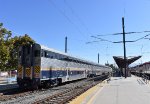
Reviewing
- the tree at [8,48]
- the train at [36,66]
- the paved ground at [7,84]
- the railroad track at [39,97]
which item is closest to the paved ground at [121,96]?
the railroad track at [39,97]

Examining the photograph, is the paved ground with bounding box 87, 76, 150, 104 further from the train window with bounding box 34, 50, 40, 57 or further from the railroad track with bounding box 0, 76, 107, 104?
the train window with bounding box 34, 50, 40, 57

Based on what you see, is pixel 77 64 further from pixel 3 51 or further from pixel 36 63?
pixel 36 63

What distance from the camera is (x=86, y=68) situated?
4634cm

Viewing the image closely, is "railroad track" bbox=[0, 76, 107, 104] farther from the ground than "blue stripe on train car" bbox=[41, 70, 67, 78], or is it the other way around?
"blue stripe on train car" bbox=[41, 70, 67, 78]

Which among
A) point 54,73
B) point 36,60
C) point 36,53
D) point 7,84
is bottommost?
point 7,84

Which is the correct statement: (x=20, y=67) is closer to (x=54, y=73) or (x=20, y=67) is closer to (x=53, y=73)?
(x=53, y=73)

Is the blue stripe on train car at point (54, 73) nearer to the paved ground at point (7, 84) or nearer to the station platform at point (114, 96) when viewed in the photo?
the station platform at point (114, 96)

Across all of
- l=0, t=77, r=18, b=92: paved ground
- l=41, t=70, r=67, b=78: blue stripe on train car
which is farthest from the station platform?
l=0, t=77, r=18, b=92: paved ground

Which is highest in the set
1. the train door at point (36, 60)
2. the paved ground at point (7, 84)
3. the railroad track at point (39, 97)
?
the train door at point (36, 60)

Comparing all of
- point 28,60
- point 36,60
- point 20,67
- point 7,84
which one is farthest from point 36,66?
point 7,84

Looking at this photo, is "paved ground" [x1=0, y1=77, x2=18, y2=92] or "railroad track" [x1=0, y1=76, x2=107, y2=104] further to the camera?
"paved ground" [x1=0, y1=77, x2=18, y2=92]

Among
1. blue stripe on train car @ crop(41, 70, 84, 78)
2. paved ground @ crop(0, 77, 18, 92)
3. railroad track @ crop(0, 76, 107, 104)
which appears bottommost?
railroad track @ crop(0, 76, 107, 104)

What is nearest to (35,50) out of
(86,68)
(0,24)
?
(0,24)

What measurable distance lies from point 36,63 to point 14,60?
25.5 metres
